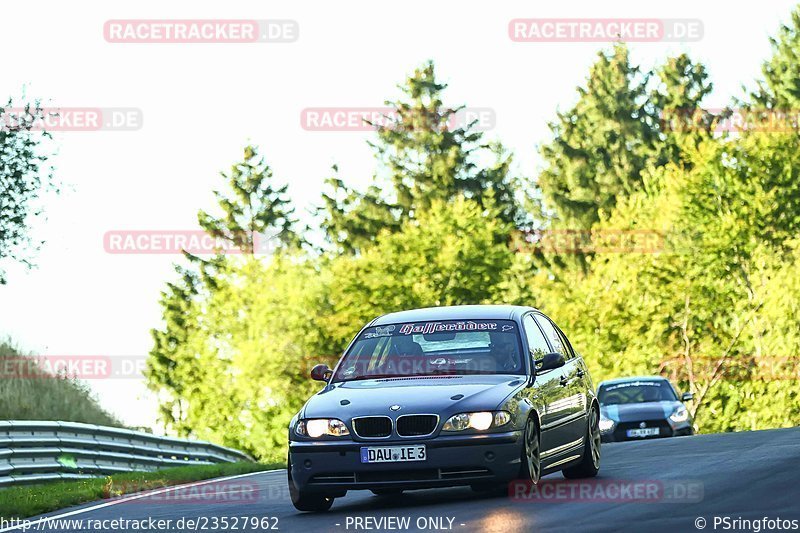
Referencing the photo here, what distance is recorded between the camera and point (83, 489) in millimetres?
17094

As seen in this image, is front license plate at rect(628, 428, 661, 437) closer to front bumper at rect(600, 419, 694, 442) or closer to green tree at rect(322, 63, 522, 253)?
front bumper at rect(600, 419, 694, 442)

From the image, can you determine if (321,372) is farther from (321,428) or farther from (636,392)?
(636,392)

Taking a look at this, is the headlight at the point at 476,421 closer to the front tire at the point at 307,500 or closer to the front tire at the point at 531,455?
the front tire at the point at 531,455

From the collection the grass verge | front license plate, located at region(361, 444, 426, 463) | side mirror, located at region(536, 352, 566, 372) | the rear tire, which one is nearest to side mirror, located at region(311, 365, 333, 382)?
front license plate, located at region(361, 444, 426, 463)

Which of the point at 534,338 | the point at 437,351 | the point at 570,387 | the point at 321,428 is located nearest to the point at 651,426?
the point at 570,387

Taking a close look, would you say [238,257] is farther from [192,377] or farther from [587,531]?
[587,531]

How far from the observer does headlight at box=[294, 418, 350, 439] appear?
11.9 meters

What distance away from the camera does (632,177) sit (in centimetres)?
8212

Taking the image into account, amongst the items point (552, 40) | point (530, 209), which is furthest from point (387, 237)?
point (552, 40)

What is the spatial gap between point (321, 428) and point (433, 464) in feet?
3.25

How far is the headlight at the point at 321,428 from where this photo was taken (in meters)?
11.9

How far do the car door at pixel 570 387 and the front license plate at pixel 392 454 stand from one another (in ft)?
6.82

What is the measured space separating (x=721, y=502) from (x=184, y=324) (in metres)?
88.3

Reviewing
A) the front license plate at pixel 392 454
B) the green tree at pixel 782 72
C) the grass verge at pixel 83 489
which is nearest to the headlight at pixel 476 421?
the front license plate at pixel 392 454
